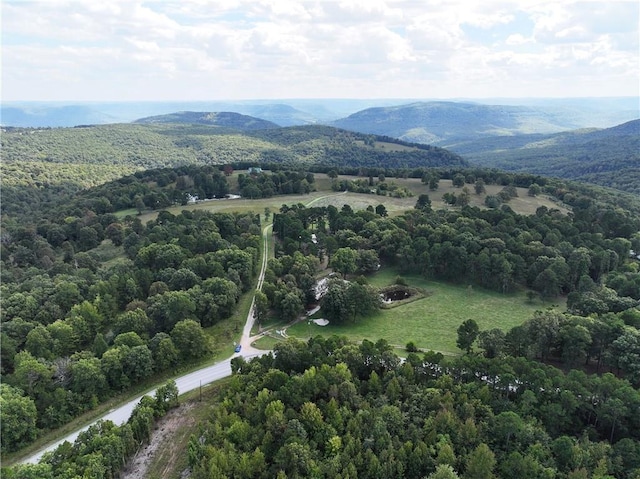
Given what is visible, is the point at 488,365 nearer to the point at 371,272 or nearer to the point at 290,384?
the point at 290,384

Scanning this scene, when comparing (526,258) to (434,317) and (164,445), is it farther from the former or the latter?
(164,445)

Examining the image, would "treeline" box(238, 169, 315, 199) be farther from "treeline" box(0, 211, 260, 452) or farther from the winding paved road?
the winding paved road

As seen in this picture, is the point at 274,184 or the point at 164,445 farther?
the point at 274,184

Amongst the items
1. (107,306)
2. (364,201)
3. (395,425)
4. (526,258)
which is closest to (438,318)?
(526,258)

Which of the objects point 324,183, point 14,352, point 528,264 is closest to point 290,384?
point 14,352

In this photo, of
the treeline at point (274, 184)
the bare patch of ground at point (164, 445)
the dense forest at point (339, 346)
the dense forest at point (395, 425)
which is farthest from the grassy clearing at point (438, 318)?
the treeline at point (274, 184)

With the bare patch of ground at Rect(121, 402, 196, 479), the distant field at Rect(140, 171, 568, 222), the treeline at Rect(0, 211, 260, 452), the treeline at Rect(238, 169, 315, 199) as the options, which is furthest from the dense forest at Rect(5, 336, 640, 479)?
the treeline at Rect(238, 169, 315, 199)

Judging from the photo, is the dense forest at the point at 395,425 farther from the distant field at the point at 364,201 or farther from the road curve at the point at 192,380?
the distant field at the point at 364,201

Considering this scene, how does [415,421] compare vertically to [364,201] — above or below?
below
